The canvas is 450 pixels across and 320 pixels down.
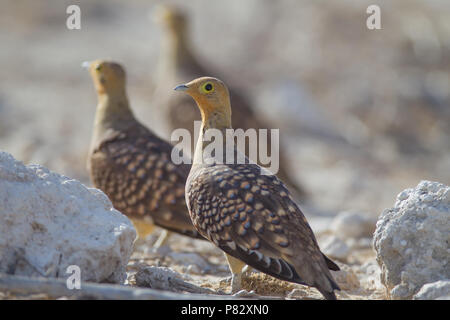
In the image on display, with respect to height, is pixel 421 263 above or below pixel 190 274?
above

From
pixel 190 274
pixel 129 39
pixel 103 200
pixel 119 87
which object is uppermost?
pixel 129 39

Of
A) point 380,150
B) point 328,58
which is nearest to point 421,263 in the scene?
point 380,150

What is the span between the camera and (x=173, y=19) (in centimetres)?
1127

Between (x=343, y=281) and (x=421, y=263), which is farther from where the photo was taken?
(x=343, y=281)

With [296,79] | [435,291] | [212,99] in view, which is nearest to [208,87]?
[212,99]

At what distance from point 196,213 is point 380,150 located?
9.65 metres

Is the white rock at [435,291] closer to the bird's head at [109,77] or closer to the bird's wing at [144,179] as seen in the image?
the bird's wing at [144,179]

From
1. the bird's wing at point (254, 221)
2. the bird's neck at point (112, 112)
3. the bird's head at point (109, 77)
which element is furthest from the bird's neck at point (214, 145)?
the bird's head at point (109, 77)

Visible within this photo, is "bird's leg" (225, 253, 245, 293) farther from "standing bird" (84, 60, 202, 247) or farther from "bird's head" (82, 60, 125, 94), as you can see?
"bird's head" (82, 60, 125, 94)

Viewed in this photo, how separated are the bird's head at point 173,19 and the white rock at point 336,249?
5523 millimetres

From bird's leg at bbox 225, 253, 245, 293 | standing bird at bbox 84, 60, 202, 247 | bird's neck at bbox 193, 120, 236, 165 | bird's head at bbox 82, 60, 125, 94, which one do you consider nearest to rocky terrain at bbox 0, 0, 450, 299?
bird's leg at bbox 225, 253, 245, 293

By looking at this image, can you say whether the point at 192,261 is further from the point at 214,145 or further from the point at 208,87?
the point at 208,87

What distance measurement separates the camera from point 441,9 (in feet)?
62.2
